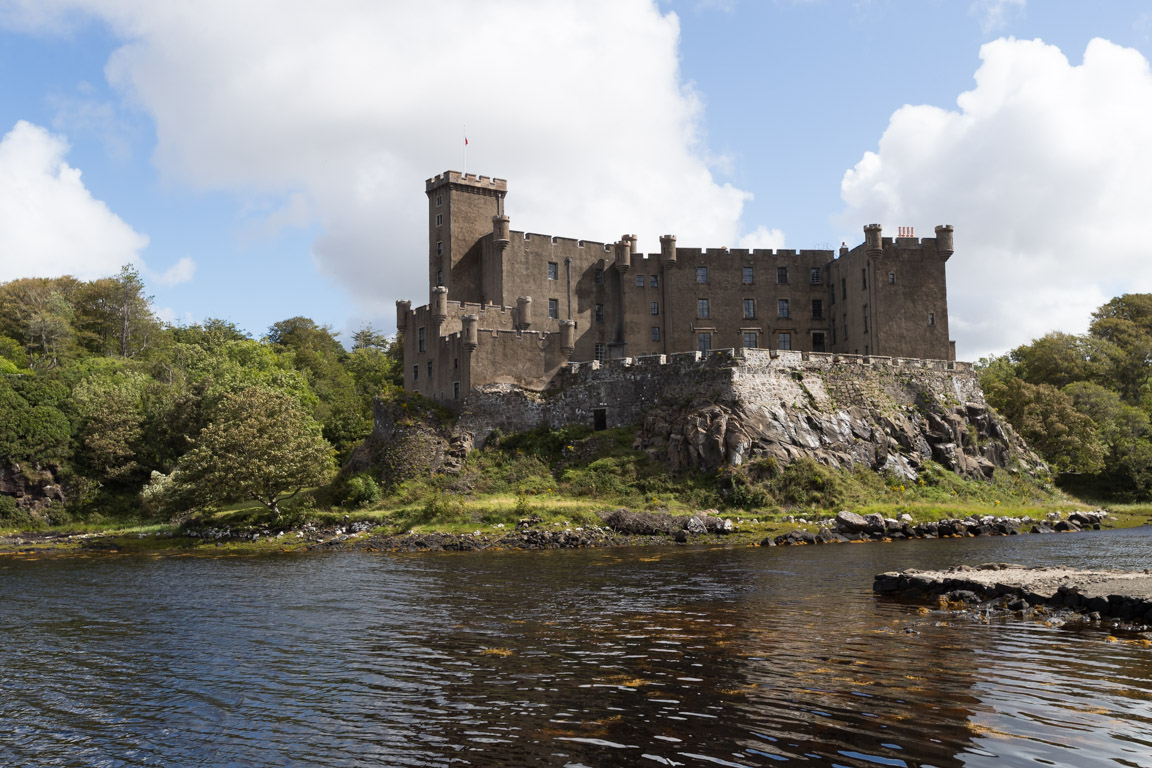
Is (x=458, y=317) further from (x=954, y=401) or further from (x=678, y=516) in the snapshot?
(x=954, y=401)

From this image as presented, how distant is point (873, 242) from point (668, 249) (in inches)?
572

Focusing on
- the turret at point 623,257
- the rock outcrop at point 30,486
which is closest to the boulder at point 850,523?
the turret at point 623,257

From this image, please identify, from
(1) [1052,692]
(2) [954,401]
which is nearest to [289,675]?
(1) [1052,692]

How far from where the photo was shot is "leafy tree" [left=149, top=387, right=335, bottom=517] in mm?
52406

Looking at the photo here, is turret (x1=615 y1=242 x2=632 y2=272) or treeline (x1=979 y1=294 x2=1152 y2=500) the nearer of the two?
treeline (x1=979 y1=294 x2=1152 y2=500)

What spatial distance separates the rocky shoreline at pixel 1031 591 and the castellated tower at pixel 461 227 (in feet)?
143

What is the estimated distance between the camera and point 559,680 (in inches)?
630

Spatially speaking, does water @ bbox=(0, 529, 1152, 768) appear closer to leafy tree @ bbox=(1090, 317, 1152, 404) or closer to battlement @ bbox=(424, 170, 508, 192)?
battlement @ bbox=(424, 170, 508, 192)

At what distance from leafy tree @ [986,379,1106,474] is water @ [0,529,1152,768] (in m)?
40.4

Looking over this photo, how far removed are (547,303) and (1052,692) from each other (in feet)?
175

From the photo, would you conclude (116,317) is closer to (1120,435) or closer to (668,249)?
(668,249)

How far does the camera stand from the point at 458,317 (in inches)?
2405

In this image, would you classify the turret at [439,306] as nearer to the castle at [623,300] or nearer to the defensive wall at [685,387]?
the castle at [623,300]

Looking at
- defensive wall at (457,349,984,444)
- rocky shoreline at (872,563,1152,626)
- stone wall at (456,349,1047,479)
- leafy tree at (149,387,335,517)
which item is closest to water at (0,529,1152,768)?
rocky shoreline at (872,563,1152,626)
